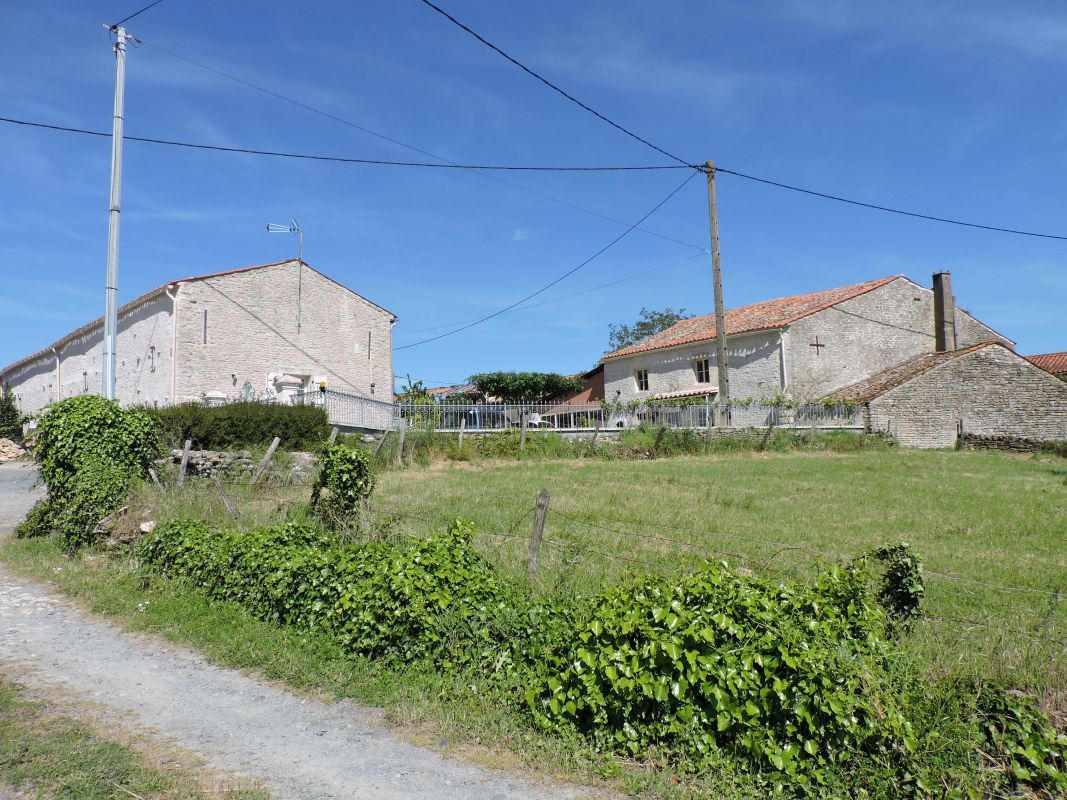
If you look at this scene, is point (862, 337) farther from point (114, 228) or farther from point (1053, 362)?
point (114, 228)

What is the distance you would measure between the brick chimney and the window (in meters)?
10.7

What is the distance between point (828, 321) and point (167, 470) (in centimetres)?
2760

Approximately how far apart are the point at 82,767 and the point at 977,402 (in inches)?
1316

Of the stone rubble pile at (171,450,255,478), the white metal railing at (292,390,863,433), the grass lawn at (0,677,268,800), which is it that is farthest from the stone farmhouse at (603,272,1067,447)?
the grass lawn at (0,677,268,800)

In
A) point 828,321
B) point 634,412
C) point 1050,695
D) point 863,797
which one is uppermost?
point 828,321

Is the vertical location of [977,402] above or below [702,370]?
below

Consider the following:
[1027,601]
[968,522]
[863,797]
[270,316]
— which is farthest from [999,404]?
[863,797]

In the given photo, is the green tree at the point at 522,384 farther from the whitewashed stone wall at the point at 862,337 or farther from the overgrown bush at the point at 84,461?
the overgrown bush at the point at 84,461

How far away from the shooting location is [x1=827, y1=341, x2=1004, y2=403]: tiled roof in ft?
94.0

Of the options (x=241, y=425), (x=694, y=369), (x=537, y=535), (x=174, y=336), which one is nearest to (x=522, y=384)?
(x=694, y=369)

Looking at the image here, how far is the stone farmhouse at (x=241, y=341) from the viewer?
25.6 metres

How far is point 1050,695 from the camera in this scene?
12.8 feet

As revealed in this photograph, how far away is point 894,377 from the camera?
30016 mm

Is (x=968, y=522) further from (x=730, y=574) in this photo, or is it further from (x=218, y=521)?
(x=218, y=521)
